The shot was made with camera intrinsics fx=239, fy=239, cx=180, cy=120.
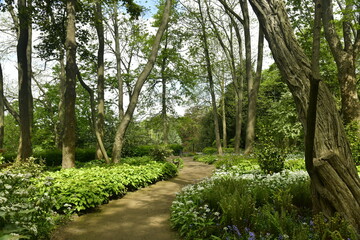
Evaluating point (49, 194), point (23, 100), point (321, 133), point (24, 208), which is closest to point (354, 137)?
point (321, 133)

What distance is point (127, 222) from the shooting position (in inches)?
205

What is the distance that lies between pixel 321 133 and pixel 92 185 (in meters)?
5.27

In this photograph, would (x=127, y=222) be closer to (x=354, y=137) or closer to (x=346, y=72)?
(x=354, y=137)

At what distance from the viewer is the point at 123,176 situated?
785 cm

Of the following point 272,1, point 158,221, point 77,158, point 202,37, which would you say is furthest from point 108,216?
point 202,37

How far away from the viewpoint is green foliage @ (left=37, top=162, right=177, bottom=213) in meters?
5.45

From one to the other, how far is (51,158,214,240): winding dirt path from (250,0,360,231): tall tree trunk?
2614 millimetres

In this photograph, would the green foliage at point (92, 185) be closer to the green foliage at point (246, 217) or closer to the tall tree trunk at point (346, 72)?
the green foliage at point (246, 217)

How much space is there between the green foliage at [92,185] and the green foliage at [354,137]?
28.0 feet

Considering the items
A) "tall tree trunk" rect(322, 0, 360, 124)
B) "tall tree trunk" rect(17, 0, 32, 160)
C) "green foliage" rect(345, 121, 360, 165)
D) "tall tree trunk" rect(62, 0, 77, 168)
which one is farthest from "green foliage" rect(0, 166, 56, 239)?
"tall tree trunk" rect(322, 0, 360, 124)

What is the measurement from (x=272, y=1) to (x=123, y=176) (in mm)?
6442

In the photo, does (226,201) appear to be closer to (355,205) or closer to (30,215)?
(355,205)

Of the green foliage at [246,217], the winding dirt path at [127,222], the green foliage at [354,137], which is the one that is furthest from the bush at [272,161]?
the green foliage at [354,137]

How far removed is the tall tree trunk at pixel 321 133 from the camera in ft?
10.7
